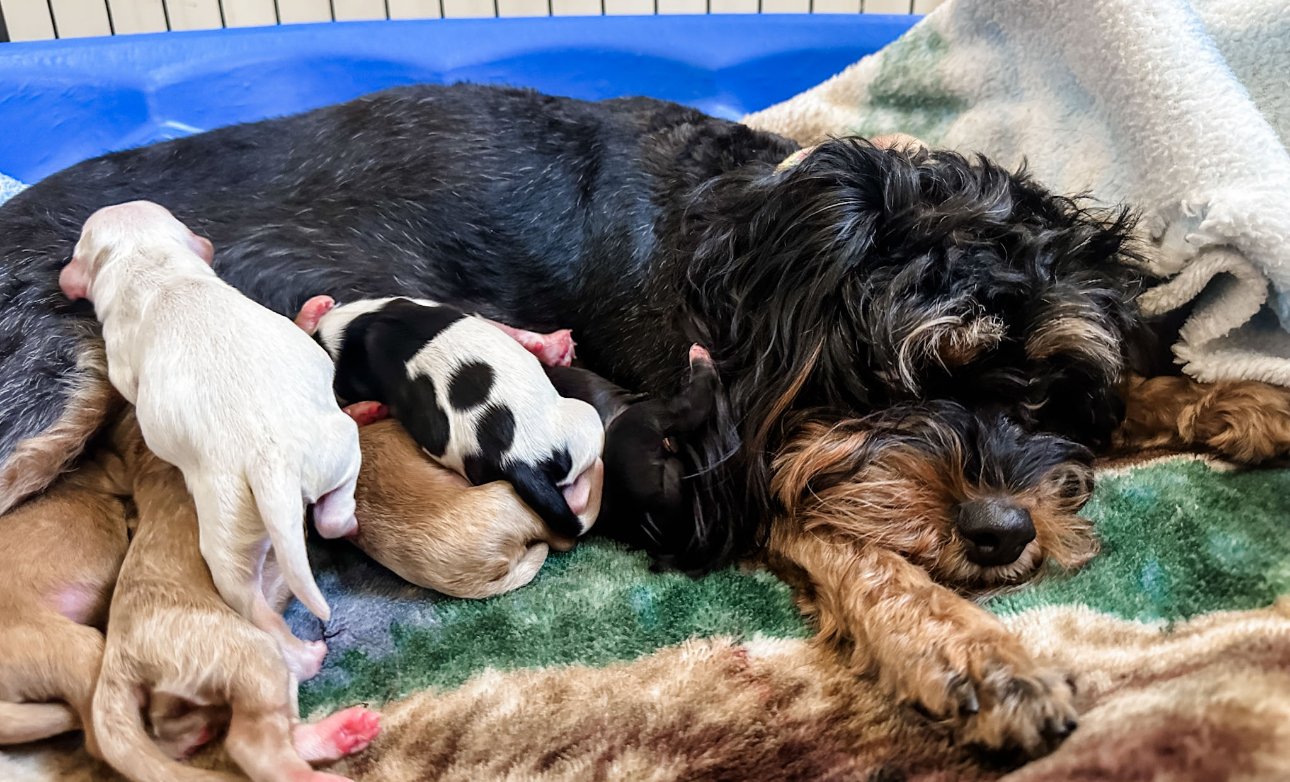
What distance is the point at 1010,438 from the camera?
5.35 ft

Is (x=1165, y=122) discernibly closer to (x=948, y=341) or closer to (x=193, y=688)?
(x=948, y=341)

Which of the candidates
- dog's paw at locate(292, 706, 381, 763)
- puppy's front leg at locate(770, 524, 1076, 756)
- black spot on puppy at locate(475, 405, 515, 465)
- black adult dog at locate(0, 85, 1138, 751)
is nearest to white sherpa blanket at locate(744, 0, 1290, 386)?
black adult dog at locate(0, 85, 1138, 751)

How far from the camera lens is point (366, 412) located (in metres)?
1.91

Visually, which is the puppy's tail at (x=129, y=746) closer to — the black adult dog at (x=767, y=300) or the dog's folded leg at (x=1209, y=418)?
the black adult dog at (x=767, y=300)

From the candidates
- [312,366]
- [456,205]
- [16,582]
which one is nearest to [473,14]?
[456,205]

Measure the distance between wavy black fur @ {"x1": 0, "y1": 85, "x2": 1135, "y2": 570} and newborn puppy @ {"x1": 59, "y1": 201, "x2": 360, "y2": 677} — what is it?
0.31 metres

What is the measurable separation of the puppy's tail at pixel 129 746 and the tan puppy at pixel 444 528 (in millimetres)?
426

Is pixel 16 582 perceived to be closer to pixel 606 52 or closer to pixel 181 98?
pixel 181 98

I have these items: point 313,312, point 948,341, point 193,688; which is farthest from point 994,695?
point 313,312

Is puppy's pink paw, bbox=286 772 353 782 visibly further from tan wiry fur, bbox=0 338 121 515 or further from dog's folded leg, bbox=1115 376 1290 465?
dog's folded leg, bbox=1115 376 1290 465

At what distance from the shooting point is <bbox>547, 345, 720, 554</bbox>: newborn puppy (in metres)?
1.71

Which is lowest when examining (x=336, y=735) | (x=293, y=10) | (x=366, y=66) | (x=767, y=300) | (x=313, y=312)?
(x=336, y=735)

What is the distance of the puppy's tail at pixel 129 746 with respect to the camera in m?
1.33

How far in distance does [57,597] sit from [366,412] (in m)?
0.59
